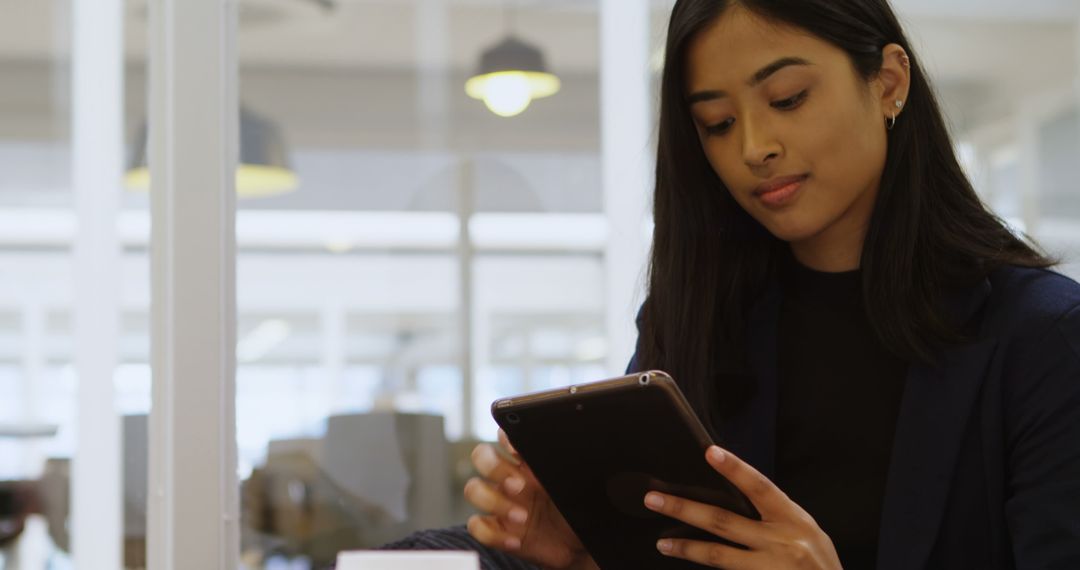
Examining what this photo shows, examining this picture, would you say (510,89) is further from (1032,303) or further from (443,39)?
(1032,303)

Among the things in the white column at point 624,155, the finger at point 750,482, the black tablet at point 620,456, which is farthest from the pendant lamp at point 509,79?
the finger at point 750,482

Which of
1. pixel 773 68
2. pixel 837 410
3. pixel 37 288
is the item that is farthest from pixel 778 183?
pixel 37 288

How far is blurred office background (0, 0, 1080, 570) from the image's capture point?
9.75 ft

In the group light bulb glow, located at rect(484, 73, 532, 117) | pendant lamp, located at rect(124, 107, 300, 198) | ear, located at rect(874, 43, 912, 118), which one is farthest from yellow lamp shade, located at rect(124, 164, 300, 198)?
ear, located at rect(874, 43, 912, 118)

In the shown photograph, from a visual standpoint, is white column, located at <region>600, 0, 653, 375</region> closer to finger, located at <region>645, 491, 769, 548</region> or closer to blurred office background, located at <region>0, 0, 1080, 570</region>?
blurred office background, located at <region>0, 0, 1080, 570</region>

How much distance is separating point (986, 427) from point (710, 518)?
364 mm

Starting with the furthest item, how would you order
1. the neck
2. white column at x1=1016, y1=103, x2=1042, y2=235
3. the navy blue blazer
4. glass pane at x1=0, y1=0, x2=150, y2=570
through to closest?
white column at x1=1016, y1=103, x2=1042, y2=235 → glass pane at x1=0, y1=0, x2=150, y2=570 → the neck → the navy blue blazer

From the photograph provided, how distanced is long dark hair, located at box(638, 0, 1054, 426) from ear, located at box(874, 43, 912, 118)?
0.05 ft

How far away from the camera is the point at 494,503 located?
52.4 inches

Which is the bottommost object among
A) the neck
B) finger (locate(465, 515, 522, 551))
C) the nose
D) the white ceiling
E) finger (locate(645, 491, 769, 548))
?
finger (locate(465, 515, 522, 551))

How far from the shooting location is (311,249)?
3.03 metres

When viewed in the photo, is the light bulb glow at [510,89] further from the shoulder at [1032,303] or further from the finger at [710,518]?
the finger at [710,518]

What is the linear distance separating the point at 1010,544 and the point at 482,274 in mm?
1912

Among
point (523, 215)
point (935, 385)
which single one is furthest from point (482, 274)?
point (935, 385)
